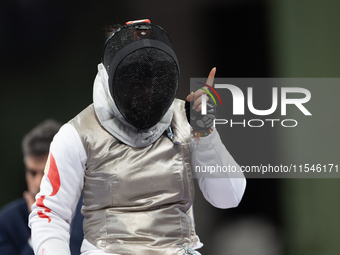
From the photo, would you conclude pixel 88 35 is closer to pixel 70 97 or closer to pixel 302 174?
pixel 70 97

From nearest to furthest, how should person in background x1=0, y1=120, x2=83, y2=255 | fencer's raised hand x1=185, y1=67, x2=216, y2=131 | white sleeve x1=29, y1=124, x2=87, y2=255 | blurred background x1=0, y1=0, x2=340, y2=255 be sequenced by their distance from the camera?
white sleeve x1=29, y1=124, x2=87, y2=255 → fencer's raised hand x1=185, y1=67, x2=216, y2=131 → person in background x1=0, y1=120, x2=83, y2=255 → blurred background x1=0, y1=0, x2=340, y2=255

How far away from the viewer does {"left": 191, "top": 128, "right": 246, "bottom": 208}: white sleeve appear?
1340mm

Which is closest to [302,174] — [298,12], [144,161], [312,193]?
[312,193]

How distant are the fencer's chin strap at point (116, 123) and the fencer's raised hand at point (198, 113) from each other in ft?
0.27

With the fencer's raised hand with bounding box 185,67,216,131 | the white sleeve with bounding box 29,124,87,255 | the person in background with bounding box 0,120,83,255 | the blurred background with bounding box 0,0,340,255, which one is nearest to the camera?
the white sleeve with bounding box 29,124,87,255

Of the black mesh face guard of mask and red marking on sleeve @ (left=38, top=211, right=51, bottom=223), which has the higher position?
the black mesh face guard of mask

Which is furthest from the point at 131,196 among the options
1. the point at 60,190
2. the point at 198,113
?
the point at 198,113

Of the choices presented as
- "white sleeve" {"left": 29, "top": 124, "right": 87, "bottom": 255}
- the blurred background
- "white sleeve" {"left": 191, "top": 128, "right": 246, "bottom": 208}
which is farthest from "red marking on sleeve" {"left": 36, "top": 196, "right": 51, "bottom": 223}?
the blurred background

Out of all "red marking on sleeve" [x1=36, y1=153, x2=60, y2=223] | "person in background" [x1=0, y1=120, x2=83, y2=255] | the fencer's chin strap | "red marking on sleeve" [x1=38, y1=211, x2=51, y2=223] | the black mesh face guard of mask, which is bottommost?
"person in background" [x1=0, y1=120, x2=83, y2=255]

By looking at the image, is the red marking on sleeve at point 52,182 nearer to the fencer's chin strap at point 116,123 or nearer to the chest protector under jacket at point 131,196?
the chest protector under jacket at point 131,196

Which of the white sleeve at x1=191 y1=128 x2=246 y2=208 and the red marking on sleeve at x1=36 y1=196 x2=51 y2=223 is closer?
the red marking on sleeve at x1=36 y1=196 x2=51 y2=223

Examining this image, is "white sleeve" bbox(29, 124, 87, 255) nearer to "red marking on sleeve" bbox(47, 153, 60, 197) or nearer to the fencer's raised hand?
"red marking on sleeve" bbox(47, 153, 60, 197)

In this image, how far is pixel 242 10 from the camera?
217 cm

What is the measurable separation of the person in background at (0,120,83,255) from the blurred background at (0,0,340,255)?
28cm
